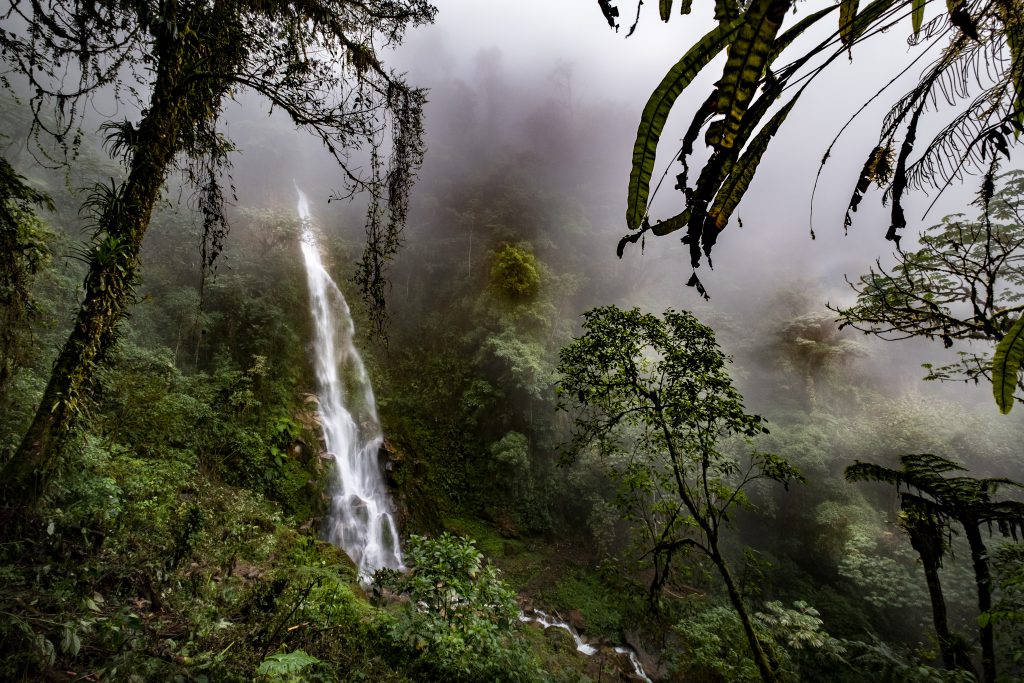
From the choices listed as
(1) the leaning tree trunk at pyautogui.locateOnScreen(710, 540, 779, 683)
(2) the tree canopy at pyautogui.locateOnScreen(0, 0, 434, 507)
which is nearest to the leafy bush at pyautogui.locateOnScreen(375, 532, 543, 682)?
(1) the leaning tree trunk at pyautogui.locateOnScreen(710, 540, 779, 683)

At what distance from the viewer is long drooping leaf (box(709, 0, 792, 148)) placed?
521 millimetres

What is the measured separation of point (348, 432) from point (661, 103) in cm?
1049

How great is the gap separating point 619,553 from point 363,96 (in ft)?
35.3

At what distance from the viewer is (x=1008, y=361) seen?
31.2 inches

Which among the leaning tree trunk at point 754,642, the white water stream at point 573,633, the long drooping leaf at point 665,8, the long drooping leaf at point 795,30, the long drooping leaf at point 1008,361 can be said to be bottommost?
the white water stream at point 573,633

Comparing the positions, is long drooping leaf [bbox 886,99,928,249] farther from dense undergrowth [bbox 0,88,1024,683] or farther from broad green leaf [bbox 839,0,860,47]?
dense undergrowth [bbox 0,88,1024,683]

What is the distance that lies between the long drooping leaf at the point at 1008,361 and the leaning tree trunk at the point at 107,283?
386cm

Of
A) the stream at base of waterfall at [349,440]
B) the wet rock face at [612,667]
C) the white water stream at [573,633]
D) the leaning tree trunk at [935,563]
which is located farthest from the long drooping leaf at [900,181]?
the white water stream at [573,633]

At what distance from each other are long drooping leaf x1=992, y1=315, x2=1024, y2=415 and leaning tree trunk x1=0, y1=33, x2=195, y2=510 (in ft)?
12.7

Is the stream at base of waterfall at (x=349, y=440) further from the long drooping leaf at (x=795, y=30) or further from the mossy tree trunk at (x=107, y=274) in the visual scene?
the long drooping leaf at (x=795, y=30)

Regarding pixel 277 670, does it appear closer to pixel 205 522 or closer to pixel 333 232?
pixel 205 522

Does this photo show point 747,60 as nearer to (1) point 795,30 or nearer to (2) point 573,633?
(1) point 795,30

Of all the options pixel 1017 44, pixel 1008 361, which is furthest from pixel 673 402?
pixel 1017 44

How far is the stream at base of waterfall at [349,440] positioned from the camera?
7.78 m
